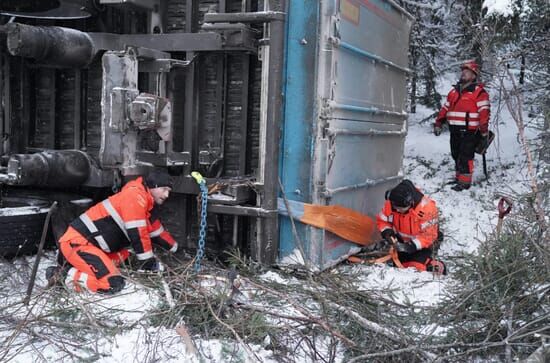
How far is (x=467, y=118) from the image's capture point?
7945 mm

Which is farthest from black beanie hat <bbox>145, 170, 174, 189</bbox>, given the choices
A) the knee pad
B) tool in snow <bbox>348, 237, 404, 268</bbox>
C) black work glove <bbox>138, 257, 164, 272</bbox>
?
tool in snow <bbox>348, 237, 404, 268</bbox>

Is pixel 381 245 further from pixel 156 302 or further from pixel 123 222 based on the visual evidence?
pixel 156 302

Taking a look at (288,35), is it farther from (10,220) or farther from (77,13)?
(10,220)

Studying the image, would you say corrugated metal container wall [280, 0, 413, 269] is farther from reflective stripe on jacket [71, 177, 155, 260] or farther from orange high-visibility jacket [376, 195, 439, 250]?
reflective stripe on jacket [71, 177, 155, 260]

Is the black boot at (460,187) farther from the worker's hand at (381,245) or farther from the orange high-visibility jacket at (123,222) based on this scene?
the orange high-visibility jacket at (123,222)

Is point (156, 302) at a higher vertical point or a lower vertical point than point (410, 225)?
lower

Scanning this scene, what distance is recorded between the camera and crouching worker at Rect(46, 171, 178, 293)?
13.4ft

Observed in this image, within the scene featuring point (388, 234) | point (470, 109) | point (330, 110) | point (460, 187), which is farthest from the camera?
point (460, 187)

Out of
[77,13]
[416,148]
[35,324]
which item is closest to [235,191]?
[35,324]

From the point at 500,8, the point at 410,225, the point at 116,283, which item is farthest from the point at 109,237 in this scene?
the point at 500,8

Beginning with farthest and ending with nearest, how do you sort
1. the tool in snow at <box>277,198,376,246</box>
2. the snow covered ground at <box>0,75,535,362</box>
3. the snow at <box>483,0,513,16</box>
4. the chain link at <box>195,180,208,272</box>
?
1. the snow at <box>483,0,513,16</box>
2. the tool in snow at <box>277,198,376,246</box>
3. the chain link at <box>195,180,208,272</box>
4. the snow covered ground at <box>0,75,535,362</box>

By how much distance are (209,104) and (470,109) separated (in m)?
4.38

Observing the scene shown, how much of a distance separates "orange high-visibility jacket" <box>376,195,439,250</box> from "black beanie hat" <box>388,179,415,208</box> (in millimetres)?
133

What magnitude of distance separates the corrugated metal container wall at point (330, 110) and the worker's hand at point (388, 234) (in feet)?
0.91
